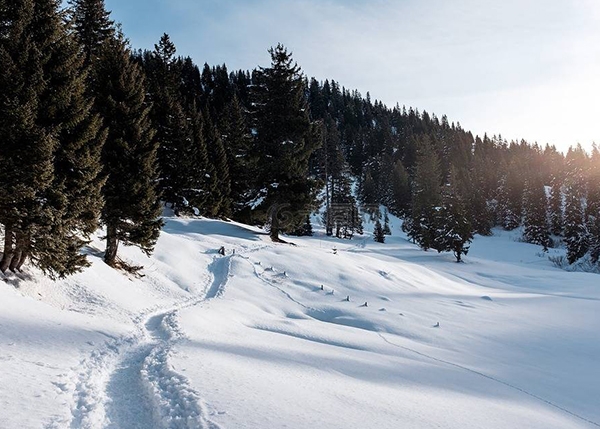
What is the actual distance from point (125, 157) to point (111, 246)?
424cm

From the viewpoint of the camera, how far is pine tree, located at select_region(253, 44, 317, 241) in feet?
107

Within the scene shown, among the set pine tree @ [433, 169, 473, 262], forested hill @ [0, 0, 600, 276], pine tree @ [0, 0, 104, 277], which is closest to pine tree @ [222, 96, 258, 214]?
forested hill @ [0, 0, 600, 276]

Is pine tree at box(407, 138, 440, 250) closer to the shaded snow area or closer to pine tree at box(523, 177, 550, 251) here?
pine tree at box(523, 177, 550, 251)

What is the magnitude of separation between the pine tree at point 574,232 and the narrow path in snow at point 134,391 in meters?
67.5

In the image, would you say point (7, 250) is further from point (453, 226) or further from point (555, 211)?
point (555, 211)

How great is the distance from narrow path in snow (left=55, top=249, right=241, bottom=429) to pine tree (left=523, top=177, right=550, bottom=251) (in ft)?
248

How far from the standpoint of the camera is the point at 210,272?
22.8m

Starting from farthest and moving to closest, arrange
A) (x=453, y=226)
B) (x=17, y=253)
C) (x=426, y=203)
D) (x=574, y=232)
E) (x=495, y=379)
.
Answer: (x=574, y=232)
(x=426, y=203)
(x=453, y=226)
(x=17, y=253)
(x=495, y=379)

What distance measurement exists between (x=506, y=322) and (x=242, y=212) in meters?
22.0

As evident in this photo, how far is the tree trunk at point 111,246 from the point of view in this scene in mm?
18125

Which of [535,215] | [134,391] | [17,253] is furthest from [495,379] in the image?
[535,215]

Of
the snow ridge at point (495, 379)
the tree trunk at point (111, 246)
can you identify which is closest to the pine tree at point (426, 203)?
the snow ridge at point (495, 379)

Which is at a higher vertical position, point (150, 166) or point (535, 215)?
point (535, 215)

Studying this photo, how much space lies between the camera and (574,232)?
6700 cm
